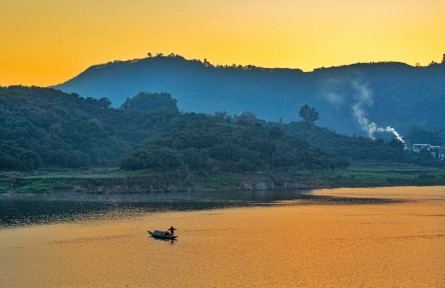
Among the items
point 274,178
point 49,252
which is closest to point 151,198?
point 274,178

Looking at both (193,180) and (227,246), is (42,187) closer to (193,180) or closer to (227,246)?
(193,180)

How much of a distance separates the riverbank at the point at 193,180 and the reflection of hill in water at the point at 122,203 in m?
4.50

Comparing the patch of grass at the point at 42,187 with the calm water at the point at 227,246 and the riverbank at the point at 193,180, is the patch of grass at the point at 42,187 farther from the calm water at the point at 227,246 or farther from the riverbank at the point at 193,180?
the calm water at the point at 227,246

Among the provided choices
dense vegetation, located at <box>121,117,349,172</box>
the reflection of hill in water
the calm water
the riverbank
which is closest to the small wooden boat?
the calm water

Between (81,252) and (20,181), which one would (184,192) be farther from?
(81,252)

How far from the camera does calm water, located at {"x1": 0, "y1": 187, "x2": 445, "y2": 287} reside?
5888 cm

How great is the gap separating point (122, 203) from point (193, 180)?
4064cm

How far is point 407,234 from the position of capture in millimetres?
83750

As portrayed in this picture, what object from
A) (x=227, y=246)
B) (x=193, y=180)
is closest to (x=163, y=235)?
(x=227, y=246)

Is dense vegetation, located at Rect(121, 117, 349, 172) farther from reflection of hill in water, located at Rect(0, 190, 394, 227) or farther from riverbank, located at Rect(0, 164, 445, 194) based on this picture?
reflection of hill in water, located at Rect(0, 190, 394, 227)

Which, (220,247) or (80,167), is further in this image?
(80,167)

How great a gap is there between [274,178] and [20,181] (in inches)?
2616

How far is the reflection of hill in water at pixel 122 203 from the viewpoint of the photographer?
3878 inches

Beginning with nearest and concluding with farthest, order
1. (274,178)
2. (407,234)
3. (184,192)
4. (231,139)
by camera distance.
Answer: (407,234) < (184,192) < (274,178) < (231,139)
